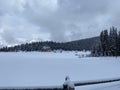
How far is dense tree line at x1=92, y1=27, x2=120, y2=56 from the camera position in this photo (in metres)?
94.1

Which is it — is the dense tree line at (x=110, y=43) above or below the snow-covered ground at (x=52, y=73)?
above

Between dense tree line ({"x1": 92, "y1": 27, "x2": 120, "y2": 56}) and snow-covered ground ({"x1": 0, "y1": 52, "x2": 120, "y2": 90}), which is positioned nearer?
snow-covered ground ({"x1": 0, "y1": 52, "x2": 120, "y2": 90})

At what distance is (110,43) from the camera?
97.0 meters

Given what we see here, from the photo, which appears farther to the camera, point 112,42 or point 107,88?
point 112,42

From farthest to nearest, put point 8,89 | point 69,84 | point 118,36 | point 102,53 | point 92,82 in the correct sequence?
point 102,53 < point 118,36 < point 92,82 < point 8,89 < point 69,84

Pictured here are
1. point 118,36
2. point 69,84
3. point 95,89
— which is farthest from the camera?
point 118,36

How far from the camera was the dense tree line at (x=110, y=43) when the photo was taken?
309ft

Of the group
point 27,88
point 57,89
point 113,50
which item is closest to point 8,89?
point 27,88

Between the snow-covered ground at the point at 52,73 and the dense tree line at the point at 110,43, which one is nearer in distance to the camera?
the snow-covered ground at the point at 52,73

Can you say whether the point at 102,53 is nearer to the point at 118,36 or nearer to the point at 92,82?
the point at 118,36

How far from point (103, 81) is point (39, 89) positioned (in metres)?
8.27

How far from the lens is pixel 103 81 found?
2348cm

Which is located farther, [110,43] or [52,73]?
[110,43]

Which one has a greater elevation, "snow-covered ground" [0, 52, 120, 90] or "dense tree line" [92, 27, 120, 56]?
"dense tree line" [92, 27, 120, 56]
